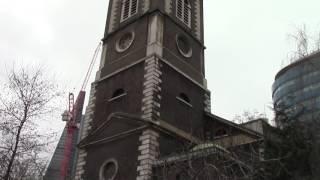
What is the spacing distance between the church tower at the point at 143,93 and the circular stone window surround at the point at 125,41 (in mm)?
65

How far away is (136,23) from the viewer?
27.0 meters

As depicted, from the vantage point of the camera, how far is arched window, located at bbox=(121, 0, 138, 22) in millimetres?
28500

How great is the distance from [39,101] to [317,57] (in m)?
11.6

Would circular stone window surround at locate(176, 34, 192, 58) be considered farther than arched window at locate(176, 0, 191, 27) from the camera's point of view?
No

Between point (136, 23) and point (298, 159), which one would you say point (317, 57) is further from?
point (136, 23)

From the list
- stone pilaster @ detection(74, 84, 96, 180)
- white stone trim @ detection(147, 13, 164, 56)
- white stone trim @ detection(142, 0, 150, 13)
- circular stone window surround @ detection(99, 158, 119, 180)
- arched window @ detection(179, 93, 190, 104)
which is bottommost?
circular stone window surround @ detection(99, 158, 119, 180)

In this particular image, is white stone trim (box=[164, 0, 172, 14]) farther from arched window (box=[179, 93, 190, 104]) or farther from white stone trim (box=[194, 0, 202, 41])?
arched window (box=[179, 93, 190, 104])

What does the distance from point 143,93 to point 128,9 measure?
8283 millimetres

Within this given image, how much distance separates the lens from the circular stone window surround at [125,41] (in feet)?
87.4

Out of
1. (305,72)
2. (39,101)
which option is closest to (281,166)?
(305,72)

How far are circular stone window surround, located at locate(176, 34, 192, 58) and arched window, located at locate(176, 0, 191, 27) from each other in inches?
64.1

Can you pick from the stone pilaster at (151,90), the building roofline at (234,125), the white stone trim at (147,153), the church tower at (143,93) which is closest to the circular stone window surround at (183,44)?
the church tower at (143,93)

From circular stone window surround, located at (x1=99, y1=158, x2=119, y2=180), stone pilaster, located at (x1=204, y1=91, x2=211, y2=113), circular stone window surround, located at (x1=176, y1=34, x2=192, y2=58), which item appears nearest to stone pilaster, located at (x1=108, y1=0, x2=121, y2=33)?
circular stone window surround, located at (x1=176, y1=34, x2=192, y2=58)

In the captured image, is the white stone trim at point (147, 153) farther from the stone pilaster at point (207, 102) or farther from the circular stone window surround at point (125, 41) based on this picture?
the circular stone window surround at point (125, 41)
